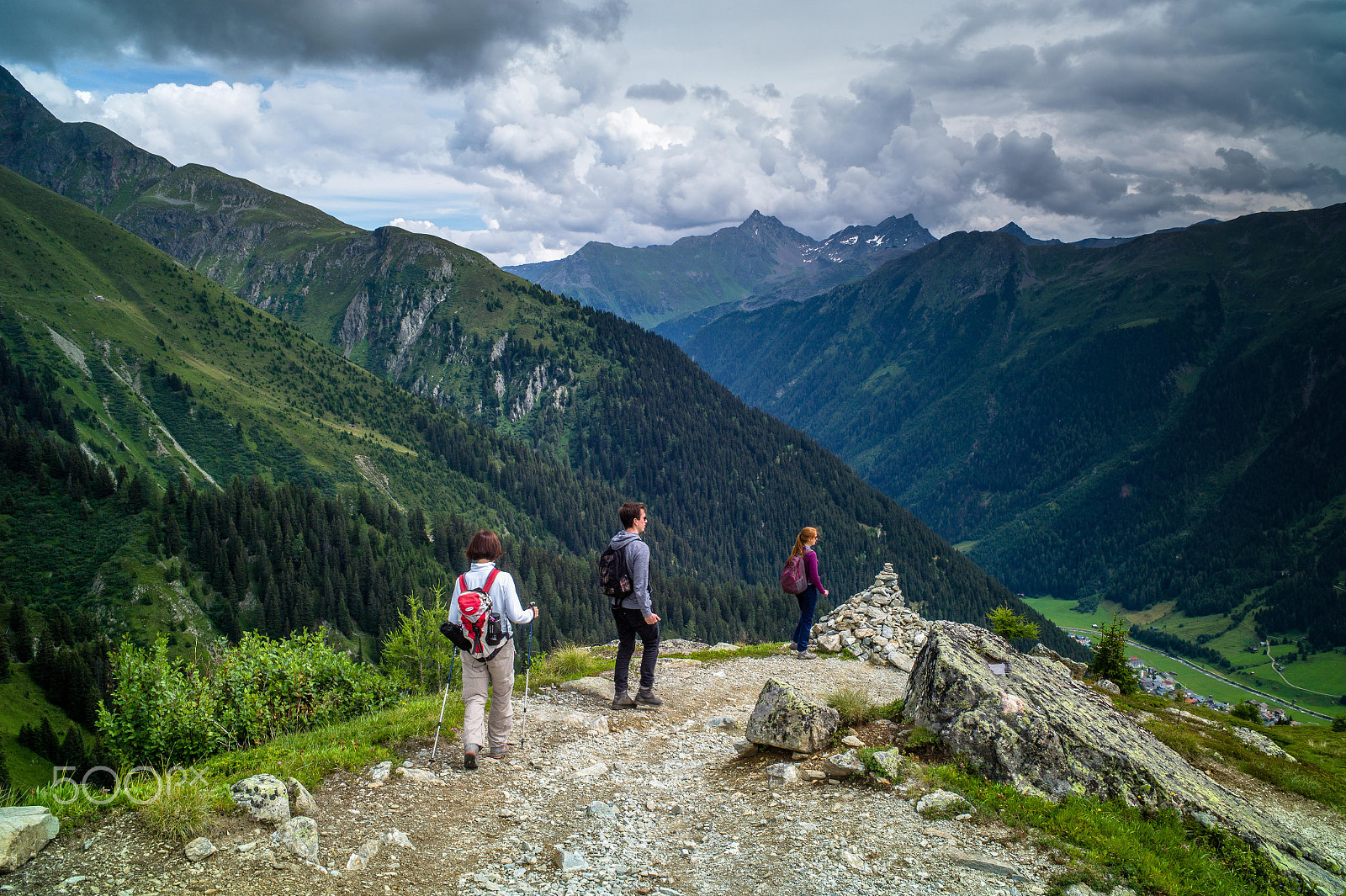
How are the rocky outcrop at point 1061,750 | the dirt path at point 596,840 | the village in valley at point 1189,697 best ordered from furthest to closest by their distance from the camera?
1. the village in valley at point 1189,697
2. the rocky outcrop at point 1061,750
3. the dirt path at point 596,840

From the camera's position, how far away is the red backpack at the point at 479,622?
10.7 metres

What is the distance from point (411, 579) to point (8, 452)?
5868 centimetres

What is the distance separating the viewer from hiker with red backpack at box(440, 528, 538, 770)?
10.8 metres

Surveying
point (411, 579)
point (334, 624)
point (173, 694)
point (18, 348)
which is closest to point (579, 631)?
point (411, 579)

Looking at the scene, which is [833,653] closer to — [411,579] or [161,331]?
[411,579]

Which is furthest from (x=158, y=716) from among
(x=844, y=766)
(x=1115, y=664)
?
(x=1115, y=664)

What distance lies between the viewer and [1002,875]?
7617 millimetres

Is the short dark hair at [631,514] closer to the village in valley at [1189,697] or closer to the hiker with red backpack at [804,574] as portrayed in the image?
the hiker with red backpack at [804,574]

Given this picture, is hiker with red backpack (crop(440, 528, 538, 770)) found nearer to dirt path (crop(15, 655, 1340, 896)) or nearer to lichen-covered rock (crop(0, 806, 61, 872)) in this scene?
dirt path (crop(15, 655, 1340, 896))

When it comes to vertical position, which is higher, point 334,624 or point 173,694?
point 173,694

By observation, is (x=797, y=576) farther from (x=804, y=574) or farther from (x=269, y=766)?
(x=269, y=766)

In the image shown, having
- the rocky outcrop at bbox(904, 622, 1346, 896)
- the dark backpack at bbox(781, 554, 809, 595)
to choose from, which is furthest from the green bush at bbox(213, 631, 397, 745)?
the rocky outcrop at bbox(904, 622, 1346, 896)

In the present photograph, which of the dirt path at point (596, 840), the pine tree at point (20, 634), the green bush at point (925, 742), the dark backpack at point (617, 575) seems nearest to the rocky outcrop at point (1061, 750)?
the green bush at point (925, 742)

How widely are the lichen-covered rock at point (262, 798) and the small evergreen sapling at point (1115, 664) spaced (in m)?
28.1
